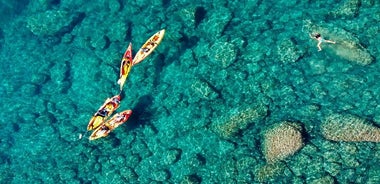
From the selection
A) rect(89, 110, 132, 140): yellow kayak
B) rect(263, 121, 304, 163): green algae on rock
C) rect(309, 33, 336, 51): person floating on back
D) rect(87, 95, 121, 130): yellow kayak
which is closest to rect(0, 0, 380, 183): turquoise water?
rect(263, 121, 304, 163): green algae on rock

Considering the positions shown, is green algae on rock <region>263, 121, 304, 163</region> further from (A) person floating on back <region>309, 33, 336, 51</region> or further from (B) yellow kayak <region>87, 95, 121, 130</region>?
(B) yellow kayak <region>87, 95, 121, 130</region>

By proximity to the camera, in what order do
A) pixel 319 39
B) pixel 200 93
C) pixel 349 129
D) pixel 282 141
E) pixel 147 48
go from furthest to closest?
pixel 147 48 < pixel 200 93 < pixel 319 39 < pixel 282 141 < pixel 349 129

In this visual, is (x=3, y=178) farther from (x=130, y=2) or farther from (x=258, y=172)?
(x=258, y=172)

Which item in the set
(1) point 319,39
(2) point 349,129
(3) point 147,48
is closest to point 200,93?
(3) point 147,48

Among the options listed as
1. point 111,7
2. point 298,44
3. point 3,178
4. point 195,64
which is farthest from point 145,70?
point 3,178

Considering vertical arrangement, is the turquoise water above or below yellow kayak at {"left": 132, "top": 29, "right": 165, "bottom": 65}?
below

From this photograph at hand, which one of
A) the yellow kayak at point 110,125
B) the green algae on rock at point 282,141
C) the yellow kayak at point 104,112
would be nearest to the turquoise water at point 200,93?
the green algae on rock at point 282,141

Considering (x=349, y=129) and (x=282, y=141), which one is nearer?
(x=349, y=129)

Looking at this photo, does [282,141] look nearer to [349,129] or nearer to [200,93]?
[349,129]
